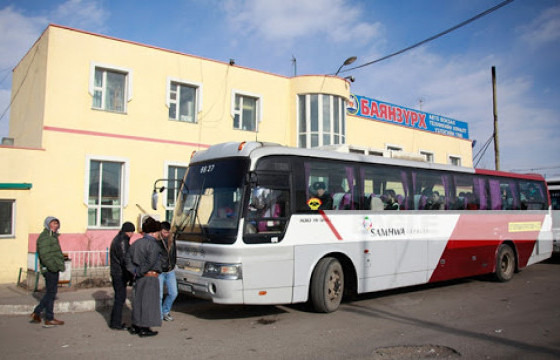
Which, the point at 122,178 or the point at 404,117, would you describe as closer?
the point at 122,178

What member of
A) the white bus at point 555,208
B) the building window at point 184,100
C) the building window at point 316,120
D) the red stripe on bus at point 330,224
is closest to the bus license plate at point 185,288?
the red stripe on bus at point 330,224

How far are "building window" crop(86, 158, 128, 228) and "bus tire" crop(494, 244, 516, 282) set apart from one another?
11.7 m

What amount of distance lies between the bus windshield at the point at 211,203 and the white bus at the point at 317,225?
2 cm

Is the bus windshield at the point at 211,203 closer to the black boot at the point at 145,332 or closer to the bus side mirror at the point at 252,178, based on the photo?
the bus side mirror at the point at 252,178

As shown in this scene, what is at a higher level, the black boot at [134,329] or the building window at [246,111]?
the building window at [246,111]

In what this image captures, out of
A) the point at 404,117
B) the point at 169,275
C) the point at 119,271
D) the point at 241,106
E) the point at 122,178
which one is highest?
the point at 404,117

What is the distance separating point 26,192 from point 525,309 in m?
12.8

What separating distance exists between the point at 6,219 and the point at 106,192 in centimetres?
331

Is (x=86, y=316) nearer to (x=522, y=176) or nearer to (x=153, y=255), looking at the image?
(x=153, y=255)

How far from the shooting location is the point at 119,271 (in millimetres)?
7605

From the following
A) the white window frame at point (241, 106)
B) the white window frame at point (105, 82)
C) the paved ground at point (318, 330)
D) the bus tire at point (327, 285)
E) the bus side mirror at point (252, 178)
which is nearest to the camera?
the paved ground at point (318, 330)

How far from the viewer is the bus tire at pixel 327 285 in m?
8.36

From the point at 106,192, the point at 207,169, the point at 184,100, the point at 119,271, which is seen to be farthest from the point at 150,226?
the point at 184,100

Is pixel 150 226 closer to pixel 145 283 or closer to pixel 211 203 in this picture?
pixel 145 283
